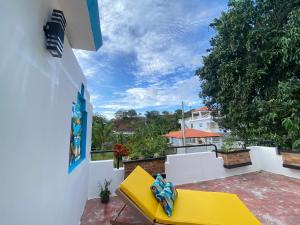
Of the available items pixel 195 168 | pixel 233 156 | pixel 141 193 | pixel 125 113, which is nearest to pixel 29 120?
pixel 141 193

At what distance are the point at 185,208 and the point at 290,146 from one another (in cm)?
579

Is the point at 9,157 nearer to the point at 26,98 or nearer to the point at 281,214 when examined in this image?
the point at 26,98

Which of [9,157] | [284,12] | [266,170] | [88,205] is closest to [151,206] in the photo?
[9,157]

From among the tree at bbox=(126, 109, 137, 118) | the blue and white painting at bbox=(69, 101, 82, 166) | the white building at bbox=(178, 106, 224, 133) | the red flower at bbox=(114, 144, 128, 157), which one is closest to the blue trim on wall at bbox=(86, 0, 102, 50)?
the blue and white painting at bbox=(69, 101, 82, 166)

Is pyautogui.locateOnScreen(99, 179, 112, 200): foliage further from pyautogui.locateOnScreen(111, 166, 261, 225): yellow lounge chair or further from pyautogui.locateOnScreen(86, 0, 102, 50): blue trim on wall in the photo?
pyautogui.locateOnScreen(86, 0, 102, 50): blue trim on wall

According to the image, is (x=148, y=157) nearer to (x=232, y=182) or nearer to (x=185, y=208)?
(x=185, y=208)

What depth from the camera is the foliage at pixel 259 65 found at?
6400mm

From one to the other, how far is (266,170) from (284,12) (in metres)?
6.31

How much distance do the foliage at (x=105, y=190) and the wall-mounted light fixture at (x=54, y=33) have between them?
3.16 m

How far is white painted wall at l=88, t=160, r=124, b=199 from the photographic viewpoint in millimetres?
3988

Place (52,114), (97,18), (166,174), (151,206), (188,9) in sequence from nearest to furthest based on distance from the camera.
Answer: (52,114) < (151,206) < (97,18) < (166,174) < (188,9)

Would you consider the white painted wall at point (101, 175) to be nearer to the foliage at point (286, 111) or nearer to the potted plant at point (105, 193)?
the potted plant at point (105, 193)

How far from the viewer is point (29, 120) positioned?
1138 mm

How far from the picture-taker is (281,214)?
299 centimetres
